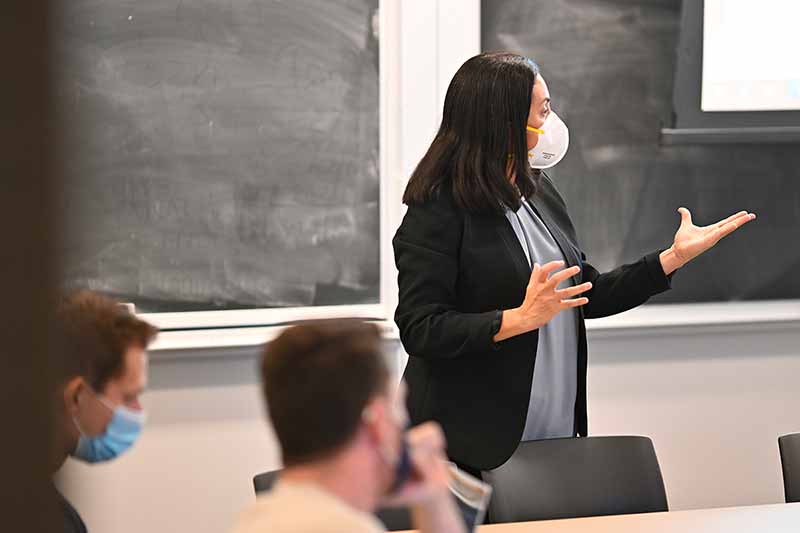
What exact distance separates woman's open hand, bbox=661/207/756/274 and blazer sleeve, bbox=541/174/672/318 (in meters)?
0.03

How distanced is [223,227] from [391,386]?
2421 mm

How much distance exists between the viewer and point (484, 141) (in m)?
2.24

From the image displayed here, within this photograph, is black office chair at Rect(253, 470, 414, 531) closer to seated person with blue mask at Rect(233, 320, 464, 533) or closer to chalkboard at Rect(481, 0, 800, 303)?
seated person with blue mask at Rect(233, 320, 464, 533)

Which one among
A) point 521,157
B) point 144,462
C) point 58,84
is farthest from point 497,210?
point 58,84

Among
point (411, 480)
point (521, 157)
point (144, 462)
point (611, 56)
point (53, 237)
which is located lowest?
point (144, 462)

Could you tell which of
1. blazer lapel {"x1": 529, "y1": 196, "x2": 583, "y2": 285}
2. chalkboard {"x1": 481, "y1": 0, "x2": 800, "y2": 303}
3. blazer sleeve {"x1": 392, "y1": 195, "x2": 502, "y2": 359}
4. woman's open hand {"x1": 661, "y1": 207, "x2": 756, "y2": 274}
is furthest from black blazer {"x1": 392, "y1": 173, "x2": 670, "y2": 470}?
chalkboard {"x1": 481, "y1": 0, "x2": 800, "y2": 303}

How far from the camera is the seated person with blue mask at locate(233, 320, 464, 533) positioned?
0.73m

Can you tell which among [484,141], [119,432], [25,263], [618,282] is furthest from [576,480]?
[25,263]

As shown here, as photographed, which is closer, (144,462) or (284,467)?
(284,467)

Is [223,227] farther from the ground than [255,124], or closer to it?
closer to it

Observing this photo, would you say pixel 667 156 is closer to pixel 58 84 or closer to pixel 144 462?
pixel 144 462

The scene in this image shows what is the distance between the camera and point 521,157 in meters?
2.28

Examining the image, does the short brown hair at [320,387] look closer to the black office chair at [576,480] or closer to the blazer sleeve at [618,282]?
the black office chair at [576,480]

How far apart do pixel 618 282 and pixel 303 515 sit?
6.00 feet
